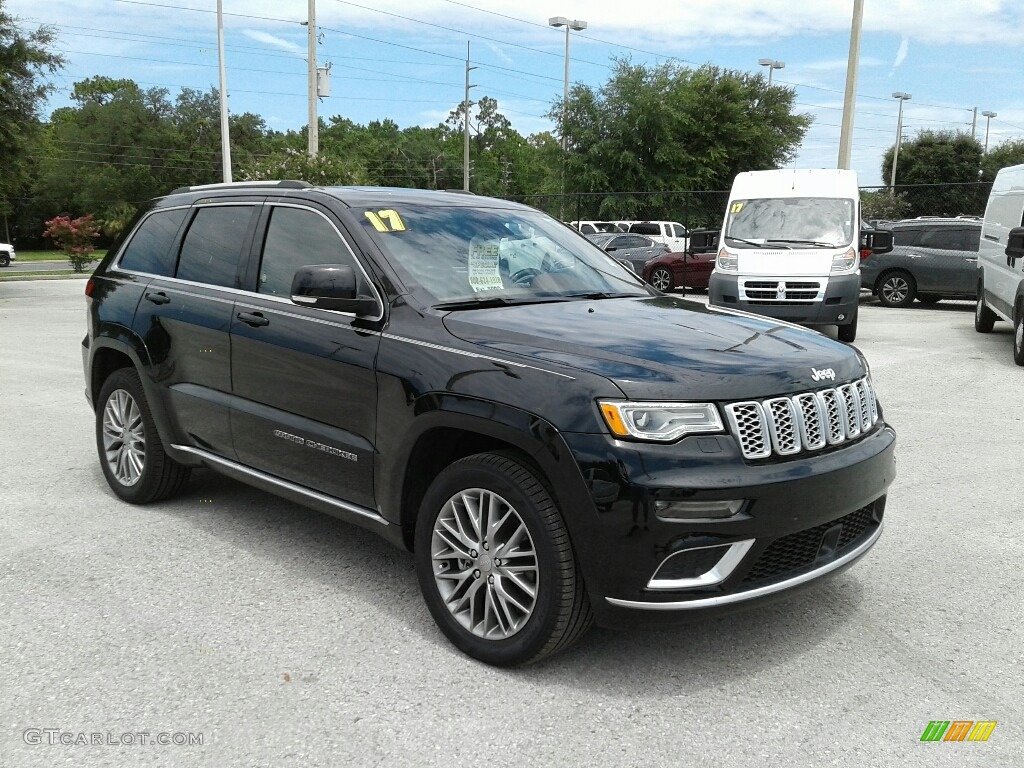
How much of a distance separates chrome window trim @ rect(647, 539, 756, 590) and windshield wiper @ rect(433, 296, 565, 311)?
141 cm

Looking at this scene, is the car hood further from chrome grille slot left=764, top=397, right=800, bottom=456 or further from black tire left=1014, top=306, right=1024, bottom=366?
black tire left=1014, top=306, right=1024, bottom=366

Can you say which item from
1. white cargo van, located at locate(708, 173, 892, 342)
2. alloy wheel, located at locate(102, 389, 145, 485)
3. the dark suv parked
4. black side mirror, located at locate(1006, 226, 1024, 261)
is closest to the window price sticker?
alloy wheel, located at locate(102, 389, 145, 485)

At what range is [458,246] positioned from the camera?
14.1 ft

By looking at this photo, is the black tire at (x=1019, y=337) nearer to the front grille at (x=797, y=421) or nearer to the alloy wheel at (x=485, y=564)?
the front grille at (x=797, y=421)

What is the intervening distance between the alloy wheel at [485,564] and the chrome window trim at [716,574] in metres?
0.43

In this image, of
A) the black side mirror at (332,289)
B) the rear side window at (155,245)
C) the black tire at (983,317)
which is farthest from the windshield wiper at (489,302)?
the black tire at (983,317)

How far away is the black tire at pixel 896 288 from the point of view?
63.3ft

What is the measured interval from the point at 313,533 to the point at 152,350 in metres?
1.33

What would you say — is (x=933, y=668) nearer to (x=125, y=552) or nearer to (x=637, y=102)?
(x=125, y=552)

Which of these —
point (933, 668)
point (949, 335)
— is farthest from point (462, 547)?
point (949, 335)

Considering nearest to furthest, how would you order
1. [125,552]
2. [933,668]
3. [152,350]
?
[933,668] → [125,552] → [152,350]

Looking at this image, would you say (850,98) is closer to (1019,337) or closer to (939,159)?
(1019,337)
